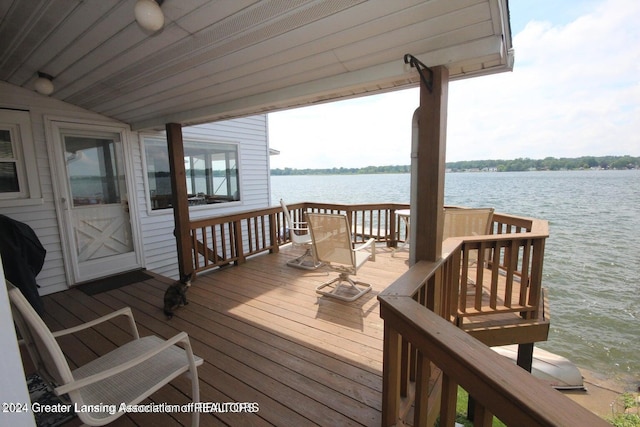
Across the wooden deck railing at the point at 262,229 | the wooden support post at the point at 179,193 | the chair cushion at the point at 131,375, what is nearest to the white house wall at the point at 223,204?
the wooden deck railing at the point at 262,229

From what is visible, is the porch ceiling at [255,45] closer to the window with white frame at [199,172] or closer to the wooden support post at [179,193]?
the wooden support post at [179,193]

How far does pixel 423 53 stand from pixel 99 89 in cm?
330

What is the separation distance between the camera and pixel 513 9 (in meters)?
1.61

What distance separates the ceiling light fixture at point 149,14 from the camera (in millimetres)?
1417

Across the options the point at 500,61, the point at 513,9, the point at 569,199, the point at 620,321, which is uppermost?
the point at 513,9

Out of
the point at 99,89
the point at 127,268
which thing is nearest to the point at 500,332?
the point at 99,89

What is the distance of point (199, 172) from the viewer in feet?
18.0

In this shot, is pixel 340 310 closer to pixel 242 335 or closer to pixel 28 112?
pixel 242 335

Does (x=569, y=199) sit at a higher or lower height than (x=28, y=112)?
lower

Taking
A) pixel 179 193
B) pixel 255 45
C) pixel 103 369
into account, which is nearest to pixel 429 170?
pixel 255 45

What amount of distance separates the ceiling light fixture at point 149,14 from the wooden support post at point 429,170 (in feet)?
5.25

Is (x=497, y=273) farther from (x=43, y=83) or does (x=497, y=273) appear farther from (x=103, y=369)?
(x=43, y=83)

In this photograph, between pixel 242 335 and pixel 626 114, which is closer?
pixel 242 335

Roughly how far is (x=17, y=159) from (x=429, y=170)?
4.60m
